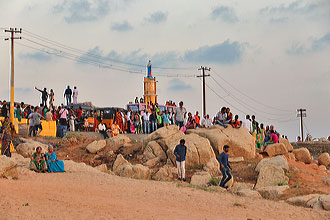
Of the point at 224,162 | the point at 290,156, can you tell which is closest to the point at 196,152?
the point at 224,162

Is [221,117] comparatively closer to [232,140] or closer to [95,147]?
[232,140]

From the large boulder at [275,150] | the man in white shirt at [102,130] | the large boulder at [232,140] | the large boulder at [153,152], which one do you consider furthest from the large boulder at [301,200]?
the man in white shirt at [102,130]

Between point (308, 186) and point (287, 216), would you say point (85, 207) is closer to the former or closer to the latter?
point (287, 216)

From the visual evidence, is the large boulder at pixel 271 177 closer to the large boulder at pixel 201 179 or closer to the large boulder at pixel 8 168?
the large boulder at pixel 201 179

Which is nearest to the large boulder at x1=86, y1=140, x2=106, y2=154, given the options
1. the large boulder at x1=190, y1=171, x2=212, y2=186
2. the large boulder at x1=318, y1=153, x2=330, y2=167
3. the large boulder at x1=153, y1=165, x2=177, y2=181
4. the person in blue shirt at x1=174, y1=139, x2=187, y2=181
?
the large boulder at x1=153, y1=165, x2=177, y2=181

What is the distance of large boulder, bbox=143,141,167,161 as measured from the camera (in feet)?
81.1

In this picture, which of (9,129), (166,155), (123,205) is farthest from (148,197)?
(166,155)

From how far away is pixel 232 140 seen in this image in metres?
24.7

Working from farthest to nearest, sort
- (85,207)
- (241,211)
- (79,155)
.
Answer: (79,155), (241,211), (85,207)

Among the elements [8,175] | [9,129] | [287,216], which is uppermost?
[9,129]

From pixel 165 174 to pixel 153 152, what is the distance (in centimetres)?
355

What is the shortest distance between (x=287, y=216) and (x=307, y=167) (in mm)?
12091

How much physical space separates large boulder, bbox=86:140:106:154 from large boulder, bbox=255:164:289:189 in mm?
9589

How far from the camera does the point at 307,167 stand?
82.7 feet
